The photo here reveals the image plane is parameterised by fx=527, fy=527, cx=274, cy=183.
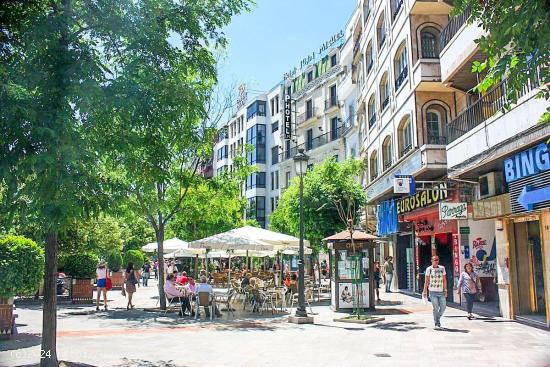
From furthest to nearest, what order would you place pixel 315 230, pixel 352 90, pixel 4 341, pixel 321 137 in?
pixel 321 137, pixel 352 90, pixel 315 230, pixel 4 341

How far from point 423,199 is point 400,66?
6.02 meters

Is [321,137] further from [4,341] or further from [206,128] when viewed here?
[4,341]

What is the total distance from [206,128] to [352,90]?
75.9ft

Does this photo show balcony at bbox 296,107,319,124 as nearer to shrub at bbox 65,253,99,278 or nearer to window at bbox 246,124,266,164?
window at bbox 246,124,266,164

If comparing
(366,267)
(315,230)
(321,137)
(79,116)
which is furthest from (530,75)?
(321,137)

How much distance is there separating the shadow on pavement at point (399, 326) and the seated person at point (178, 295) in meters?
6.15

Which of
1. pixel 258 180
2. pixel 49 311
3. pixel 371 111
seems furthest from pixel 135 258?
pixel 49 311

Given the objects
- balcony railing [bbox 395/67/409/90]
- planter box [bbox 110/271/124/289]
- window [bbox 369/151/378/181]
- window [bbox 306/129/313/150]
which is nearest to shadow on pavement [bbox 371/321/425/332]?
balcony railing [bbox 395/67/409/90]

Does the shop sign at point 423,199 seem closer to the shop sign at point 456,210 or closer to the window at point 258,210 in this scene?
the shop sign at point 456,210

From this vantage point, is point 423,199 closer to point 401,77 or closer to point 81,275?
point 401,77

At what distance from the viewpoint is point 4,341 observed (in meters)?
11.0

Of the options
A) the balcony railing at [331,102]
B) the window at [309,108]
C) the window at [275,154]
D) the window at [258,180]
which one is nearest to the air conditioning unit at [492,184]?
the balcony railing at [331,102]

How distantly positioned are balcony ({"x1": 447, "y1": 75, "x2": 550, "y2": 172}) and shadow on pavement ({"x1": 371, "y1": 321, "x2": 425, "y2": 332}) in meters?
4.83

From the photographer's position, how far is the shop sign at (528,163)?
1191 centimetres
